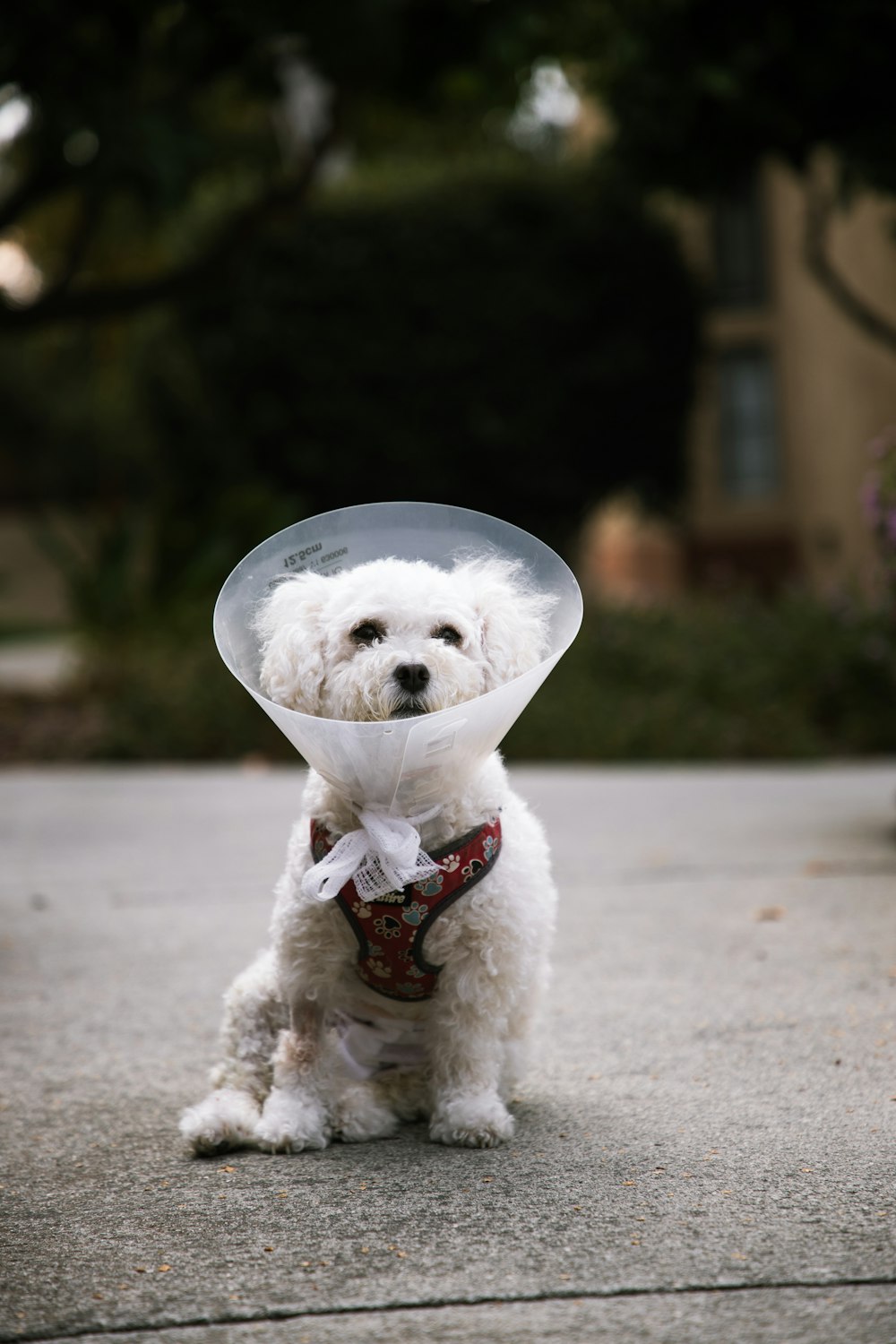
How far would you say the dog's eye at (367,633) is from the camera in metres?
2.91

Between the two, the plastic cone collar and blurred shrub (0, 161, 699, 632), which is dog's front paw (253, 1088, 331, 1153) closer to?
the plastic cone collar

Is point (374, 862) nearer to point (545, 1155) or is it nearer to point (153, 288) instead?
point (545, 1155)

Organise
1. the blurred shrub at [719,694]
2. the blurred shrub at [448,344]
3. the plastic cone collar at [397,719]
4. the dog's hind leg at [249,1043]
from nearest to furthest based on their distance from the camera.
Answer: the plastic cone collar at [397,719], the dog's hind leg at [249,1043], the blurred shrub at [719,694], the blurred shrub at [448,344]

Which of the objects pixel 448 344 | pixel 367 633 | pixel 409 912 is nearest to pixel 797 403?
pixel 448 344

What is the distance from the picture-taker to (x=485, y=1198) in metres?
2.59

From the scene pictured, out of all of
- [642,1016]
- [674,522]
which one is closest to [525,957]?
[642,1016]

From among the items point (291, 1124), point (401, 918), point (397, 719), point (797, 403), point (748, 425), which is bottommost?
point (291, 1124)

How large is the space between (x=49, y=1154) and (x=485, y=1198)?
97cm

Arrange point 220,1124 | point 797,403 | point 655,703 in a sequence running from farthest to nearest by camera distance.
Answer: point 797,403 < point 655,703 < point 220,1124

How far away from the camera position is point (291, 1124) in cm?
291

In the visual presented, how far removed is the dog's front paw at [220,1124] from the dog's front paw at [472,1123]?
0.40 metres

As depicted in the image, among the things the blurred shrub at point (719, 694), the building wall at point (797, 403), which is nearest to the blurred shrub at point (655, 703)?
the blurred shrub at point (719, 694)

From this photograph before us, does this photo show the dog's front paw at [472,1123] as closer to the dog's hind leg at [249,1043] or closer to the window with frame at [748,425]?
the dog's hind leg at [249,1043]

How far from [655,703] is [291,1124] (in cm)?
675
